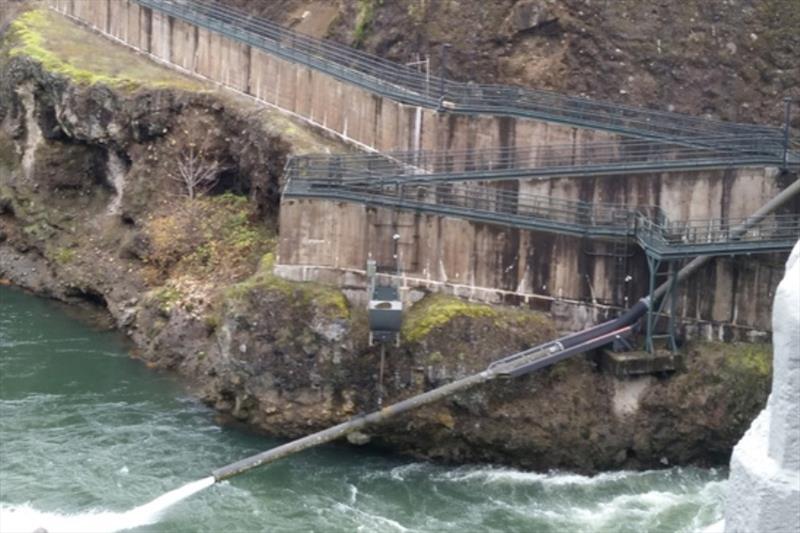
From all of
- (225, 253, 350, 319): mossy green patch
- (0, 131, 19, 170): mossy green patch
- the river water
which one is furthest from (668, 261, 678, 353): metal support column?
(0, 131, 19, 170): mossy green patch

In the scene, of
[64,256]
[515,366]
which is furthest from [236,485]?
[64,256]

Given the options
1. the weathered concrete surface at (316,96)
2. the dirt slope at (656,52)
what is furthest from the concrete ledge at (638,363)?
the dirt slope at (656,52)

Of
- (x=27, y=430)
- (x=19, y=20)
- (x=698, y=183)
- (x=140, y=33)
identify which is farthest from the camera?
(x=19, y=20)

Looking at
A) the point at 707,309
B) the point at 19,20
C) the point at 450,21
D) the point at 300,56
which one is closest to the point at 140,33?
the point at 19,20

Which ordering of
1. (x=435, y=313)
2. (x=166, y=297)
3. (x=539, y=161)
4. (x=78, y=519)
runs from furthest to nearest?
(x=166, y=297), (x=539, y=161), (x=435, y=313), (x=78, y=519)

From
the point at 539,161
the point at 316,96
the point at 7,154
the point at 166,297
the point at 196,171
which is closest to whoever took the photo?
the point at 539,161

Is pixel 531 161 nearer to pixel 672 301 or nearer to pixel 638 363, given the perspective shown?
pixel 672 301

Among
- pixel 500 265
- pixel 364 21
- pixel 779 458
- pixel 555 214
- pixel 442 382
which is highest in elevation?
pixel 364 21

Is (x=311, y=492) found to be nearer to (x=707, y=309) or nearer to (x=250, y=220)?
(x=707, y=309)
